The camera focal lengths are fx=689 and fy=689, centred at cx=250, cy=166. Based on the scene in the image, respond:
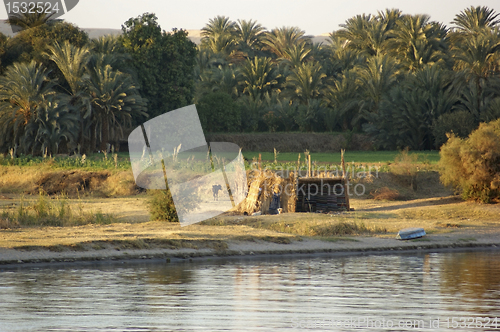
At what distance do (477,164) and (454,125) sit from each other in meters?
24.8

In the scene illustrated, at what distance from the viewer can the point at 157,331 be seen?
324 inches

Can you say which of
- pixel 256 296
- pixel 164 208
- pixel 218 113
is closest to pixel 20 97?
pixel 218 113

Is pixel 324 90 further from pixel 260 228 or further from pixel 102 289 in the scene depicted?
pixel 102 289

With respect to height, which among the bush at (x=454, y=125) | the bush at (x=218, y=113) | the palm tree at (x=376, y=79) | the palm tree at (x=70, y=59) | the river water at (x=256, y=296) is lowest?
the river water at (x=256, y=296)

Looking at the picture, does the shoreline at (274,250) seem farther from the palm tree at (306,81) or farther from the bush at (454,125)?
the palm tree at (306,81)

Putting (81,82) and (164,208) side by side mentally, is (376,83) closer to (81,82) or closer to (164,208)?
(81,82)

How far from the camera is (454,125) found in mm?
48250

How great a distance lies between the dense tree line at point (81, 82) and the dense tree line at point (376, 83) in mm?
5600

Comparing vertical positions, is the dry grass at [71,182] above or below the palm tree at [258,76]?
below

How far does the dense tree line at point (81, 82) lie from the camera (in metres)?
43.8

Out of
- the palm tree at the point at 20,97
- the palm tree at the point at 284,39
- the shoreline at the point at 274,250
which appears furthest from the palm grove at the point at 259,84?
the shoreline at the point at 274,250

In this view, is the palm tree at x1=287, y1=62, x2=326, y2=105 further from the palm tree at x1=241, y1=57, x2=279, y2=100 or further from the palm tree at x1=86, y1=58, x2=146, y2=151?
the palm tree at x1=86, y1=58, x2=146, y2=151

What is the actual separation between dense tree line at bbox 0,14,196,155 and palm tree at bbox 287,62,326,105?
11.6 m

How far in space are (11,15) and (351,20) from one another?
Result: 109 feet
